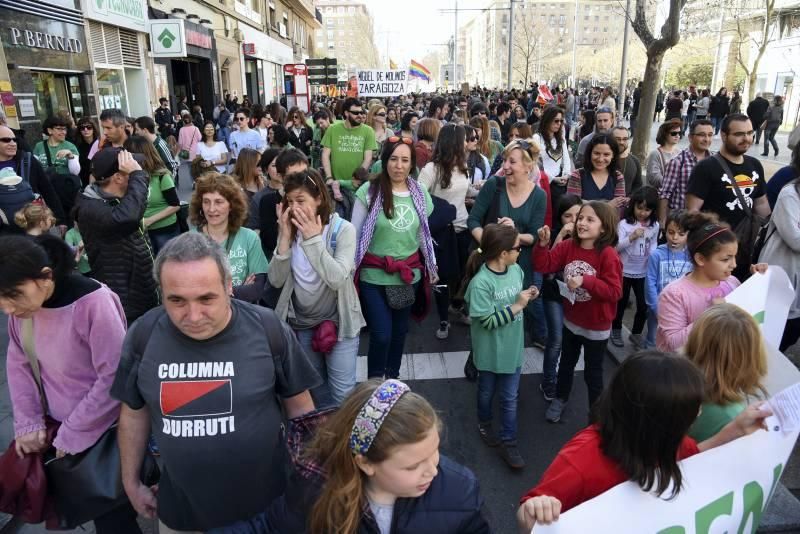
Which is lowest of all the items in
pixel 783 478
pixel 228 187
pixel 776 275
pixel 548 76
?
pixel 783 478

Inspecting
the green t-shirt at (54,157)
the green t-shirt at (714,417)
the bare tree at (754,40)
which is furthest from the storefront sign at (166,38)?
the bare tree at (754,40)

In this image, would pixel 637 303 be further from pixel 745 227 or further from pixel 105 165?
pixel 105 165

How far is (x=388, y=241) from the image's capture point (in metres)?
3.96

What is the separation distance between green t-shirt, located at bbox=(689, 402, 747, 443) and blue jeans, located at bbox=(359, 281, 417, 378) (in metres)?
2.15

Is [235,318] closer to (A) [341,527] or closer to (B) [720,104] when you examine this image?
(A) [341,527]

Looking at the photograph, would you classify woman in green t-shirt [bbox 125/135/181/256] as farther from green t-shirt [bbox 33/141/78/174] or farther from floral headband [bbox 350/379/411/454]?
floral headband [bbox 350/379/411/454]

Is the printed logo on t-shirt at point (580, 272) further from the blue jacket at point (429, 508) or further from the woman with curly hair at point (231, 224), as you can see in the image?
the blue jacket at point (429, 508)

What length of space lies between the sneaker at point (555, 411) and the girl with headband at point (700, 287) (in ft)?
3.66

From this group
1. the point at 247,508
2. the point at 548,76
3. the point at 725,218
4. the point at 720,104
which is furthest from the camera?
the point at 548,76

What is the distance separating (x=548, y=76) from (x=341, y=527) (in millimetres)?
82149

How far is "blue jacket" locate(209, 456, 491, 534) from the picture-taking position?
5.39 feet

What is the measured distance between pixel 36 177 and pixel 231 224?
133 inches

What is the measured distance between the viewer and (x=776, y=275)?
3107 mm

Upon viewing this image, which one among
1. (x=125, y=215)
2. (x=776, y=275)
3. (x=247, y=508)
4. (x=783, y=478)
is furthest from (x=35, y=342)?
(x=783, y=478)
